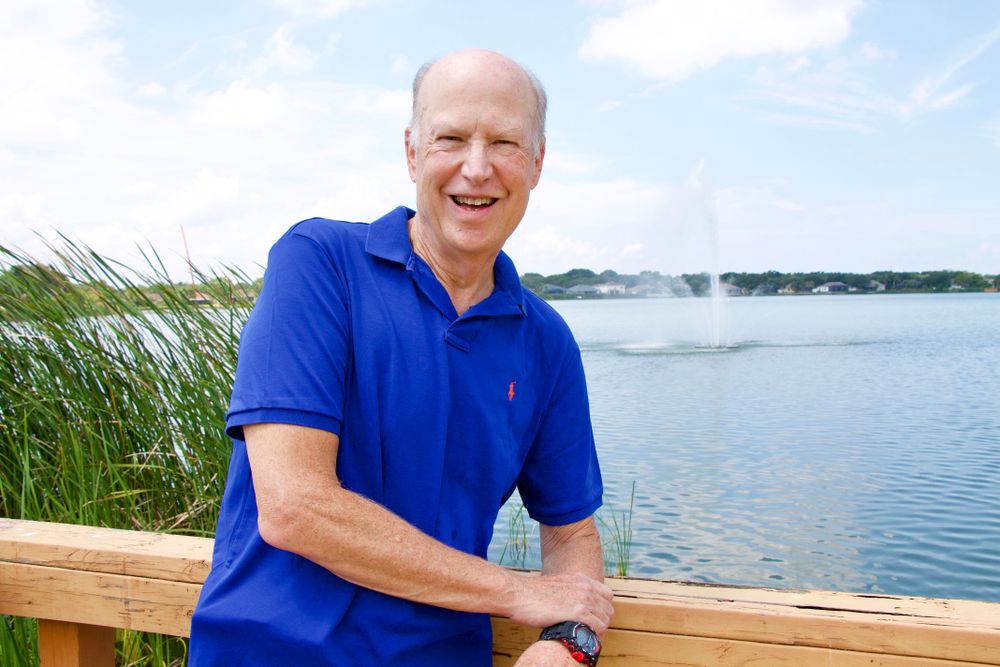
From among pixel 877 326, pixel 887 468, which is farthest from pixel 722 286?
pixel 887 468

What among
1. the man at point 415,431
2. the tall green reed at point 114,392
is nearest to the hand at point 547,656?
the man at point 415,431

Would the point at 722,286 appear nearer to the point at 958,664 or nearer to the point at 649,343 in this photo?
the point at 649,343

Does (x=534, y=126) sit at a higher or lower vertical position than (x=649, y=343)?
higher

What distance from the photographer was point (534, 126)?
1.52 meters

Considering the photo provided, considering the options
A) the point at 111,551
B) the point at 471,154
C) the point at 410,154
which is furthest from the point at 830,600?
the point at 111,551

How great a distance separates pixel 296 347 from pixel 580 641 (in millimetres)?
601

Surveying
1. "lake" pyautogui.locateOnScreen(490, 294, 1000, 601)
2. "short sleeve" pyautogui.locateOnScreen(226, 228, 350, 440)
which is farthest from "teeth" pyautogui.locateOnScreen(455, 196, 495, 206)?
"lake" pyautogui.locateOnScreen(490, 294, 1000, 601)

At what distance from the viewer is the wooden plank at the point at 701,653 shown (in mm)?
1234

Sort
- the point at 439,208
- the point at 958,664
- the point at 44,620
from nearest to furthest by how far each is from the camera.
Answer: the point at 958,664 → the point at 439,208 → the point at 44,620

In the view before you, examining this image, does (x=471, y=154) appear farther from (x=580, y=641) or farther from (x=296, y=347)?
(x=580, y=641)

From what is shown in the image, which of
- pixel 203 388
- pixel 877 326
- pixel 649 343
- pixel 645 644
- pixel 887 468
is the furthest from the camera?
pixel 877 326

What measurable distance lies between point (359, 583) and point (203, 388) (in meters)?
2.15

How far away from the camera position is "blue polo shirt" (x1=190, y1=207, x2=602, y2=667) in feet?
4.05

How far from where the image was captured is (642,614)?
1.33m
